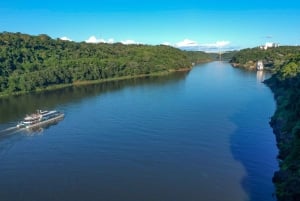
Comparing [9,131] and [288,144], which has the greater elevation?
[288,144]

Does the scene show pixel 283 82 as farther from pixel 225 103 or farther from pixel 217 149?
pixel 217 149

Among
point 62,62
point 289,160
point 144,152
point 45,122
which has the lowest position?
point 144,152

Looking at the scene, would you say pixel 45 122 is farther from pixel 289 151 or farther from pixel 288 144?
pixel 289 151

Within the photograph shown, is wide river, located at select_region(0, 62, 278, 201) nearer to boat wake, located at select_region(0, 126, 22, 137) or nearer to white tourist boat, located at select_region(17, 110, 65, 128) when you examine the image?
boat wake, located at select_region(0, 126, 22, 137)

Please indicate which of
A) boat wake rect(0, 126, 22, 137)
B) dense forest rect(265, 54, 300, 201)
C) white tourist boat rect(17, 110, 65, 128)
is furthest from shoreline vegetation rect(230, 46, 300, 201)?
boat wake rect(0, 126, 22, 137)

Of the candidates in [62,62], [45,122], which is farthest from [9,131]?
[62,62]

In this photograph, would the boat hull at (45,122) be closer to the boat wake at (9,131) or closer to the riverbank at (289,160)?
the boat wake at (9,131)
